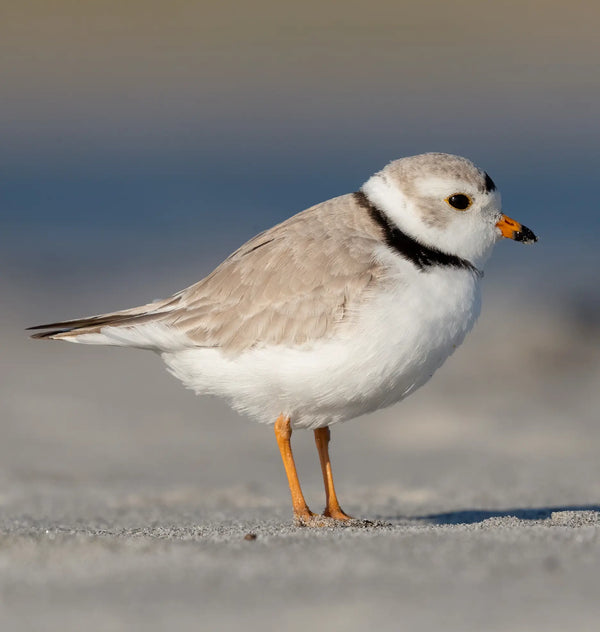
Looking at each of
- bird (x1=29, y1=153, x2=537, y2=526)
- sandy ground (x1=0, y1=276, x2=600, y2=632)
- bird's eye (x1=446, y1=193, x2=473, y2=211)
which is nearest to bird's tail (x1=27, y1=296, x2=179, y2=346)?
bird (x1=29, y1=153, x2=537, y2=526)

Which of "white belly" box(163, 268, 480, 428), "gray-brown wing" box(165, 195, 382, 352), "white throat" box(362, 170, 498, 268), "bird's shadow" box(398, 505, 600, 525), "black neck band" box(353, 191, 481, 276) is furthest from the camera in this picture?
"bird's shadow" box(398, 505, 600, 525)

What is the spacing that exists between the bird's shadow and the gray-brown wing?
4.98 ft

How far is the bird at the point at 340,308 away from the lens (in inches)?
214

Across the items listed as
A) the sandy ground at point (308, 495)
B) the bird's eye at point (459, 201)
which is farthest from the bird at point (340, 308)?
the sandy ground at point (308, 495)

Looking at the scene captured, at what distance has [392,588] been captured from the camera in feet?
12.9

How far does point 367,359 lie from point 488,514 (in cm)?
170

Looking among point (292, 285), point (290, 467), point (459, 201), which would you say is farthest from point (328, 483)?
point (459, 201)

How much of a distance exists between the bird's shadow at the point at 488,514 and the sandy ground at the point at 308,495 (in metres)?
0.02

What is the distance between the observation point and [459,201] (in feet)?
19.2

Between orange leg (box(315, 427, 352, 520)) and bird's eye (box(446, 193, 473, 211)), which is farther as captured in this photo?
orange leg (box(315, 427, 352, 520))

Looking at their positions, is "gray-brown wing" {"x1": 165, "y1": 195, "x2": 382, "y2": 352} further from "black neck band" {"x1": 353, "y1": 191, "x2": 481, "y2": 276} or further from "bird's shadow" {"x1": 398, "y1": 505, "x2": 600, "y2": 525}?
"bird's shadow" {"x1": 398, "y1": 505, "x2": 600, "y2": 525}

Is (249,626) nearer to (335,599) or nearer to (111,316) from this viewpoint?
(335,599)

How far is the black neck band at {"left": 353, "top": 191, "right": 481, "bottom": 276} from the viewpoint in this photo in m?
5.66

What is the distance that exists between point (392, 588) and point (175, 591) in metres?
0.73
